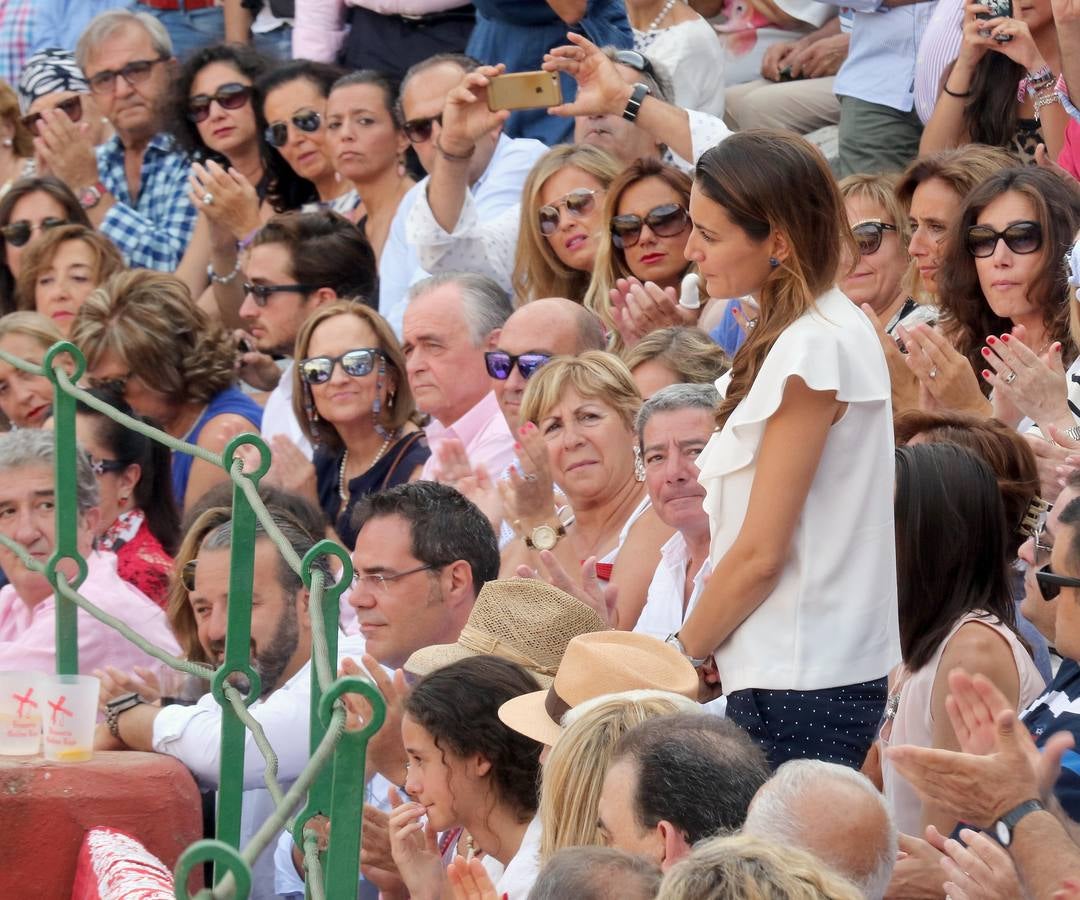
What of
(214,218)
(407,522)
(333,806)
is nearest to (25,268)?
(214,218)

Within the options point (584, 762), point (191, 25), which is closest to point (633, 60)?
point (584, 762)

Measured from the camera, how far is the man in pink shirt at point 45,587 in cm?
535

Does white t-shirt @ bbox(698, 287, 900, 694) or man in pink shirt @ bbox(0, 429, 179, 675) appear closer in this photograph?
Result: white t-shirt @ bbox(698, 287, 900, 694)

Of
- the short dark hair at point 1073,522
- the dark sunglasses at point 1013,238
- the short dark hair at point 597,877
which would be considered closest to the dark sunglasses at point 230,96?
the dark sunglasses at point 1013,238

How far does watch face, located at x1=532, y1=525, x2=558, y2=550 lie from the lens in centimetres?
525

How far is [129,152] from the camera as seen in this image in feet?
31.6

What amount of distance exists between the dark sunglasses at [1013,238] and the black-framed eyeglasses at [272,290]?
2.98 metres

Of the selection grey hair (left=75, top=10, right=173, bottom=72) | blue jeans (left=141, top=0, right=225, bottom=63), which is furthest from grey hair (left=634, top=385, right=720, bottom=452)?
blue jeans (left=141, top=0, right=225, bottom=63)

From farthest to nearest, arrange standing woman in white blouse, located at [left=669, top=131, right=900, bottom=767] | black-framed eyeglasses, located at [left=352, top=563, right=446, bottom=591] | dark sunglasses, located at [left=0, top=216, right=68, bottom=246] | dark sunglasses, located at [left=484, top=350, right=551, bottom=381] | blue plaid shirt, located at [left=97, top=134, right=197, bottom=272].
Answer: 1. blue plaid shirt, located at [left=97, top=134, right=197, bottom=272]
2. dark sunglasses, located at [left=0, top=216, right=68, bottom=246]
3. dark sunglasses, located at [left=484, top=350, right=551, bottom=381]
4. black-framed eyeglasses, located at [left=352, top=563, right=446, bottom=591]
5. standing woman in white blouse, located at [left=669, top=131, right=900, bottom=767]

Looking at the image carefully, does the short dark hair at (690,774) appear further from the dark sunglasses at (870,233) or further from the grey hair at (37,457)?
the dark sunglasses at (870,233)

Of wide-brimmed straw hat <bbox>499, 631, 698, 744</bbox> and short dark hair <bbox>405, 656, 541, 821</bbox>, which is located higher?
wide-brimmed straw hat <bbox>499, 631, 698, 744</bbox>

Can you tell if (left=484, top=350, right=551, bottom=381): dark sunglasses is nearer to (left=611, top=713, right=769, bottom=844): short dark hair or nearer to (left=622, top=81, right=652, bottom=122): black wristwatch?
(left=622, top=81, right=652, bottom=122): black wristwatch

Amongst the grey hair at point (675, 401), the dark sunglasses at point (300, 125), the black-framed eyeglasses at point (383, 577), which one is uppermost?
the dark sunglasses at point (300, 125)

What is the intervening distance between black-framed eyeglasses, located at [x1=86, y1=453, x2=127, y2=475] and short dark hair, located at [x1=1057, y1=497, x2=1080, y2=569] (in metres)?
3.66
